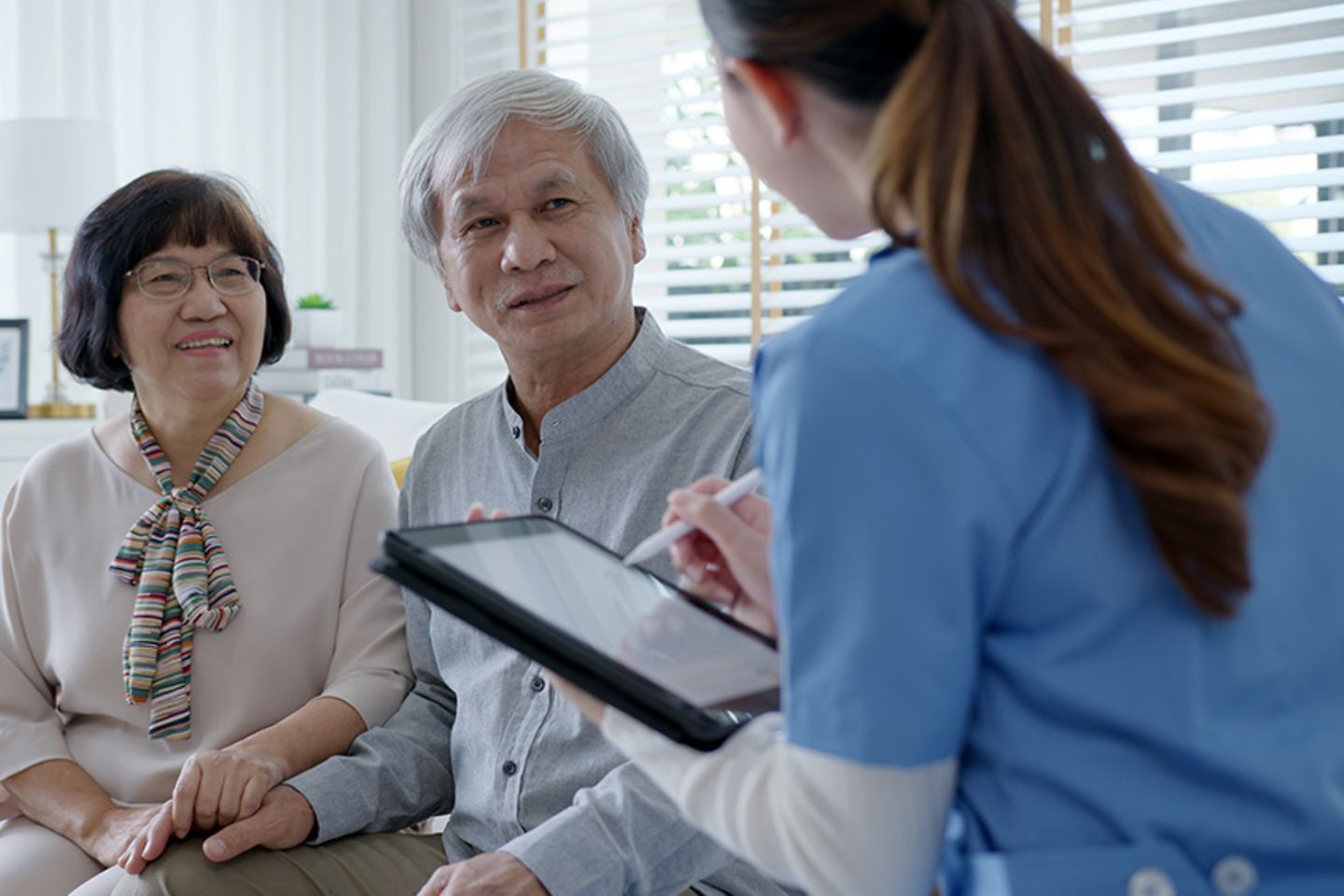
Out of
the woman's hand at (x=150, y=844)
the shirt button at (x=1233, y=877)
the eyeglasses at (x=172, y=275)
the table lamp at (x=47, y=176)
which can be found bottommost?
the woman's hand at (x=150, y=844)

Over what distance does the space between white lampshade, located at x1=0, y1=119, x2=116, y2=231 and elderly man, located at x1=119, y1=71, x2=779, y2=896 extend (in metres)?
1.93

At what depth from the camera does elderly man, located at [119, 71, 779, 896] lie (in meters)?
1.44

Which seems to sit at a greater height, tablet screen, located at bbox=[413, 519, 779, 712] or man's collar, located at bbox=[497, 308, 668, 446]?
man's collar, located at bbox=[497, 308, 668, 446]

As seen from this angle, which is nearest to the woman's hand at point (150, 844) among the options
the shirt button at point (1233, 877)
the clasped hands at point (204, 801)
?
the clasped hands at point (204, 801)

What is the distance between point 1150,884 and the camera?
69 cm

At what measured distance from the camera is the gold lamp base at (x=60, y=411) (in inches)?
130

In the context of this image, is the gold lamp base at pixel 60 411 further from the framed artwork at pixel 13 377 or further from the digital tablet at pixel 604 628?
the digital tablet at pixel 604 628

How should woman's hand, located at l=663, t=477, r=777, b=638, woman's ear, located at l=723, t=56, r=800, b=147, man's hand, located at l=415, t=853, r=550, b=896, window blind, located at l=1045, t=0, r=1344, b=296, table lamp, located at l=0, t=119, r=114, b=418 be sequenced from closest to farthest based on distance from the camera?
woman's ear, located at l=723, t=56, r=800, b=147 < woman's hand, located at l=663, t=477, r=777, b=638 < man's hand, located at l=415, t=853, r=550, b=896 < window blind, located at l=1045, t=0, r=1344, b=296 < table lamp, located at l=0, t=119, r=114, b=418

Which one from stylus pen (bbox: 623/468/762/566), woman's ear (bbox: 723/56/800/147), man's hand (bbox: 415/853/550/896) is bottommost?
man's hand (bbox: 415/853/550/896)

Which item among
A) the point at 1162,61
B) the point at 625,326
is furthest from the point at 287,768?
the point at 1162,61

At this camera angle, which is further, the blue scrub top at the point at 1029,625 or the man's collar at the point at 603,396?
the man's collar at the point at 603,396

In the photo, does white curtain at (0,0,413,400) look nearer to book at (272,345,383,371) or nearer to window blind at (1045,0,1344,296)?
book at (272,345,383,371)

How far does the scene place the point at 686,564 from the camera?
3.19ft

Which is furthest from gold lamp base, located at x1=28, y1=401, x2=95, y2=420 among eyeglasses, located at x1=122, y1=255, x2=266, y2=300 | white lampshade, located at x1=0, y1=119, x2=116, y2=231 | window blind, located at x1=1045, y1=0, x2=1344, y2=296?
window blind, located at x1=1045, y1=0, x2=1344, y2=296
